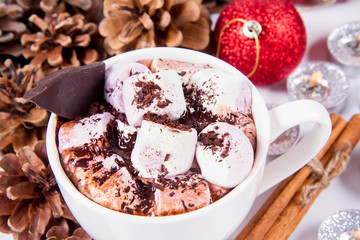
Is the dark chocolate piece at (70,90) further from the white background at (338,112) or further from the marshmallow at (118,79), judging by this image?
the white background at (338,112)

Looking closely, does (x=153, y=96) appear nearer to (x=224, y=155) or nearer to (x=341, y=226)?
(x=224, y=155)

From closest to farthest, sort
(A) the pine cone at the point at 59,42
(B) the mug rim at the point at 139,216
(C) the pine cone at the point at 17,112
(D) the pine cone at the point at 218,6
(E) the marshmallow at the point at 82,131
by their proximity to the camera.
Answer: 1. (B) the mug rim at the point at 139,216
2. (E) the marshmallow at the point at 82,131
3. (C) the pine cone at the point at 17,112
4. (A) the pine cone at the point at 59,42
5. (D) the pine cone at the point at 218,6

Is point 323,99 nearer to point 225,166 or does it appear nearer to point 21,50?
point 225,166

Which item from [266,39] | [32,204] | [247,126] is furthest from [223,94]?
[32,204]

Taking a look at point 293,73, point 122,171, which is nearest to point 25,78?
point 122,171

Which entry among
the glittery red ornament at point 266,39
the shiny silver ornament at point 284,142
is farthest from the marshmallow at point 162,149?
the glittery red ornament at point 266,39
